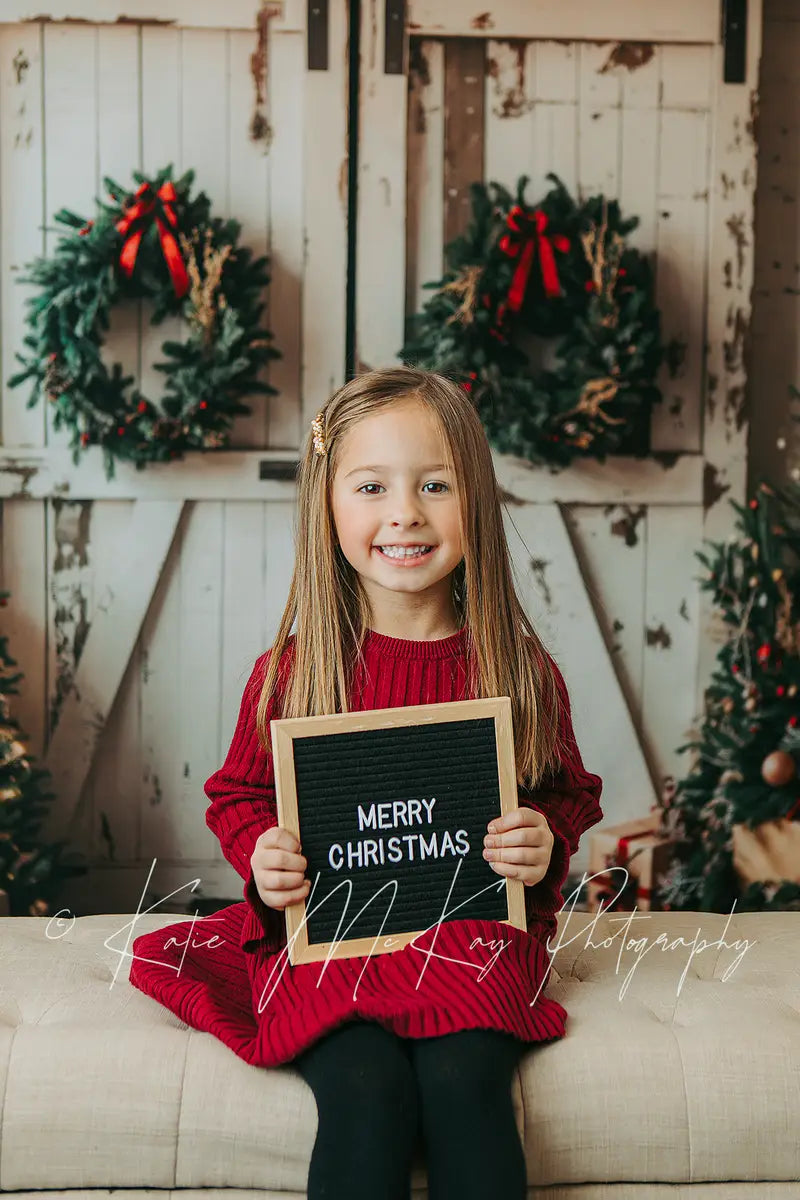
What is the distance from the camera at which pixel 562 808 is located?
5.84 feet

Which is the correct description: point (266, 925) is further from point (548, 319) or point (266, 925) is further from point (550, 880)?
point (548, 319)

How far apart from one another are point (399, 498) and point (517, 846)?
537 millimetres

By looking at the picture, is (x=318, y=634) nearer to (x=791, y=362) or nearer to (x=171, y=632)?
(x=171, y=632)

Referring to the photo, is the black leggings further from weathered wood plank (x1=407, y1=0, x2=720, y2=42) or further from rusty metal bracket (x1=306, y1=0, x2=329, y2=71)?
weathered wood plank (x1=407, y1=0, x2=720, y2=42)

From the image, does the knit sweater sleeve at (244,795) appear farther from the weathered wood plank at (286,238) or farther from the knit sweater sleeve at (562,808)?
the weathered wood plank at (286,238)

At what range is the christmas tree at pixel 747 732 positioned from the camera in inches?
119

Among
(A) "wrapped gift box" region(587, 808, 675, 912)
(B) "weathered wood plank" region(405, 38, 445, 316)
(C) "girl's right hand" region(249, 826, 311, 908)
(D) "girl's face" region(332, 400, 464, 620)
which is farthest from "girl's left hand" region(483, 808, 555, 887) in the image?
(B) "weathered wood plank" region(405, 38, 445, 316)

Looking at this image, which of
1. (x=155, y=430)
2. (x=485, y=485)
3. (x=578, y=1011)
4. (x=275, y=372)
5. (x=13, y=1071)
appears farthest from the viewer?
(x=275, y=372)

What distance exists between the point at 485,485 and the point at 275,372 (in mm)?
1892

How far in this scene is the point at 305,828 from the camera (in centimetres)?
154

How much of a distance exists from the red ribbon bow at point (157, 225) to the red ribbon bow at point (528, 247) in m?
Result: 0.93

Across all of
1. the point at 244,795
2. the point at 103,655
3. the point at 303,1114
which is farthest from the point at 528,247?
the point at 303,1114

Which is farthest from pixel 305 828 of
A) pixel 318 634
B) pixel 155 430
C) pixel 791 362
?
pixel 791 362

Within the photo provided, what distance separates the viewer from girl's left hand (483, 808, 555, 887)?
157 cm
